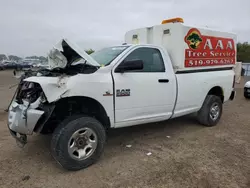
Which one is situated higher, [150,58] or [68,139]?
[150,58]

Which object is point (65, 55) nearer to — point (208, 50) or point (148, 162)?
point (148, 162)

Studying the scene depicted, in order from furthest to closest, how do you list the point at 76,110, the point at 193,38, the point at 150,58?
1. the point at 193,38
2. the point at 150,58
3. the point at 76,110

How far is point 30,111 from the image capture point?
3121 mm

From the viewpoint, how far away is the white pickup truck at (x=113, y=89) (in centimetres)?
319

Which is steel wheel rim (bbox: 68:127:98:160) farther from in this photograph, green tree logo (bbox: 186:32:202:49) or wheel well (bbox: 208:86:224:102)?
wheel well (bbox: 208:86:224:102)

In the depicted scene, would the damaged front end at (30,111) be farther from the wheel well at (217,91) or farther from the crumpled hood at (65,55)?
the wheel well at (217,91)

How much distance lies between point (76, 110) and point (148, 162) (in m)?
1.49

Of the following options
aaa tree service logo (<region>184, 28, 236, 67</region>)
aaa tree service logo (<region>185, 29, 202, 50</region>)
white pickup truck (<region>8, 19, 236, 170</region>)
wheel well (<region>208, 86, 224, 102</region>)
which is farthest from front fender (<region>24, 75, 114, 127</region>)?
wheel well (<region>208, 86, 224, 102</region>)

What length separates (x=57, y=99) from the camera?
3.11 meters

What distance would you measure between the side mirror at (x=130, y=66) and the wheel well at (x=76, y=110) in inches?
27.8

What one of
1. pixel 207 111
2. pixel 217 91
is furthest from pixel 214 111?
pixel 217 91

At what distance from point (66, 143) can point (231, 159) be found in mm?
2736

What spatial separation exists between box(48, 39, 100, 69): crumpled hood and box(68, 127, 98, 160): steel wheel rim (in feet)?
3.51

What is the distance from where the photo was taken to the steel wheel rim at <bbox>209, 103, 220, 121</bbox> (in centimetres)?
553
